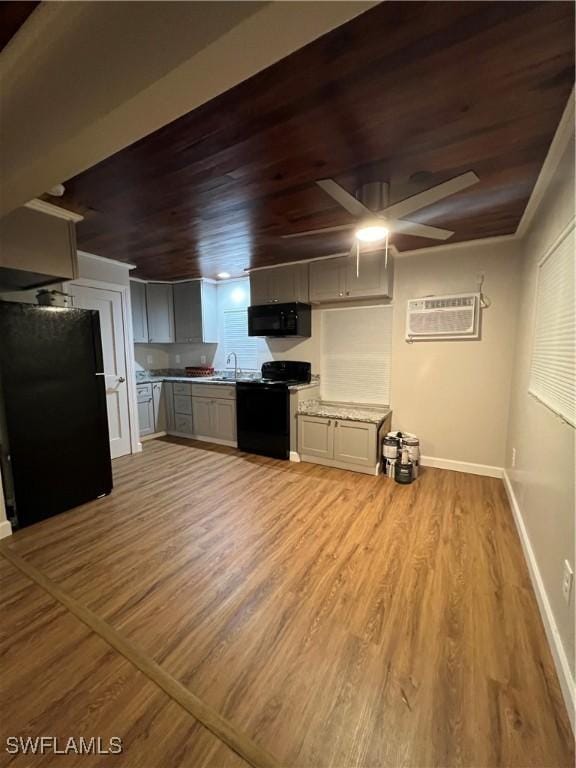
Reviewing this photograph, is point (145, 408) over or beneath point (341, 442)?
over

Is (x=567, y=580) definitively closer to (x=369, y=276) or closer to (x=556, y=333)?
(x=556, y=333)

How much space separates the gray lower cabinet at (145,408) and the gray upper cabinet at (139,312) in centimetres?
78

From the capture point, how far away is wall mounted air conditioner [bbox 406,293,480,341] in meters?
3.32

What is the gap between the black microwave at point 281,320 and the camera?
400 cm

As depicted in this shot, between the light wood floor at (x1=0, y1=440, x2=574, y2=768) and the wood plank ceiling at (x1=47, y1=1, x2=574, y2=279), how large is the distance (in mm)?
2402

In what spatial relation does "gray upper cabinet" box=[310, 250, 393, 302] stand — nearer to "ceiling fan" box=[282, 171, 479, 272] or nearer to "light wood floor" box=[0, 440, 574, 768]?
"ceiling fan" box=[282, 171, 479, 272]

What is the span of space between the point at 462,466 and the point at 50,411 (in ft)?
13.1

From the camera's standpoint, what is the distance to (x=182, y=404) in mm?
4996

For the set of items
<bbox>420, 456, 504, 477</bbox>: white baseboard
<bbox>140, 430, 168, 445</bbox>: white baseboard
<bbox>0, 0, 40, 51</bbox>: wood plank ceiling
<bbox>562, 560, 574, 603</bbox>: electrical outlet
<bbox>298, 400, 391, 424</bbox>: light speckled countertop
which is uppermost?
<bbox>0, 0, 40, 51</bbox>: wood plank ceiling

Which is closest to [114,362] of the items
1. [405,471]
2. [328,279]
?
[328,279]

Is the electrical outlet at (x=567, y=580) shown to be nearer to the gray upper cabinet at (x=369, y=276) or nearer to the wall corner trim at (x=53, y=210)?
the gray upper cabinet at (x=369, y=276)

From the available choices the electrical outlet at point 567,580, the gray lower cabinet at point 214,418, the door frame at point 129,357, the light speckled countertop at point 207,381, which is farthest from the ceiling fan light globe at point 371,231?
the door frame at point 129,357

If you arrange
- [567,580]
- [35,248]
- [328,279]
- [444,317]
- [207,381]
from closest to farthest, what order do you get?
[567,580] → [35,248] → [444,317] → [328,279] → [207,381]

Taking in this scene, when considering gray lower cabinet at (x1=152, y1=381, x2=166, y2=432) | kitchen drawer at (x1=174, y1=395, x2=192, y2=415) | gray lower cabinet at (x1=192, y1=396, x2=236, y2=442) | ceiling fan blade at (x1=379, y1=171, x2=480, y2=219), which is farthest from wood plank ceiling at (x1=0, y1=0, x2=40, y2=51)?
gray lower cabinet at (x1=152, y1=381, x2=166, y2=432)
